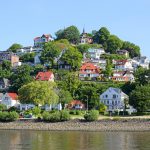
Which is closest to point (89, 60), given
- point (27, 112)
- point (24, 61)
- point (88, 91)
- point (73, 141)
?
point (24, 61)

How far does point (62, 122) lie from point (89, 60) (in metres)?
55.3

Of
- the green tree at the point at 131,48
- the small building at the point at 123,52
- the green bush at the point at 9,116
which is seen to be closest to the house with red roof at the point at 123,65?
the small building at the point at 123,52

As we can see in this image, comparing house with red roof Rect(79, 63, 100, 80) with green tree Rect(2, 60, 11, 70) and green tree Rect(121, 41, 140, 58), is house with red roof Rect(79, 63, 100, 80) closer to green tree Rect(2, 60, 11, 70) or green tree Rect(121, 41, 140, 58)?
green tree Rect(2, 60, 11, 70)

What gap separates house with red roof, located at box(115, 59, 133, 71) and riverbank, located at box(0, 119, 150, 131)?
49855 mm

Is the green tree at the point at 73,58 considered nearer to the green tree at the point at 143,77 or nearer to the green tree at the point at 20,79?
the green tree at the point at 20,79

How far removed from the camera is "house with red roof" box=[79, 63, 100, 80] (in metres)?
105

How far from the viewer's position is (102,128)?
61.5 metres

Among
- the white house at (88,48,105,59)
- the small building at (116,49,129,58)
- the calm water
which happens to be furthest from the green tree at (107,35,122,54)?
the calm water

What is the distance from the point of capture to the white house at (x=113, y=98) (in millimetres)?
85500

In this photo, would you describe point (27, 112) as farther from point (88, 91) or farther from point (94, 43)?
point (94, 43)

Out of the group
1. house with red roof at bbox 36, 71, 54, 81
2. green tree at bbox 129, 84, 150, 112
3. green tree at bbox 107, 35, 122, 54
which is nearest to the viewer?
green tree at bbox 129, 84, 150, 112

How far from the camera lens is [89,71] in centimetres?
10581

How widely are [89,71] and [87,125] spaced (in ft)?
144

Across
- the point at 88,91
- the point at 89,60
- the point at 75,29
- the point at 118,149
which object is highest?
the point at 75,29
